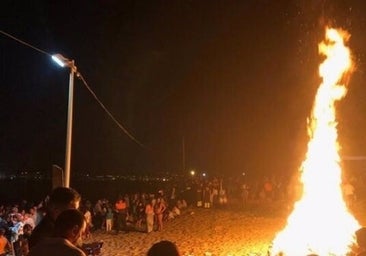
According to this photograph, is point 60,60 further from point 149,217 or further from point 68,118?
point 149,217

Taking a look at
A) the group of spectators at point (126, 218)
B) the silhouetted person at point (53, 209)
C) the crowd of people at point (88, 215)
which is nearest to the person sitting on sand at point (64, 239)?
the crowd of people at point (88, 215)

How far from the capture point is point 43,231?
476 cm

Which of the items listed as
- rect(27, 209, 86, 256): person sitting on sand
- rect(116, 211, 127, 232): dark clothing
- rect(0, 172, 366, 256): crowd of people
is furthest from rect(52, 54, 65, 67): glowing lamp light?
rect(27, 209, 86, 256): person sitting on sand

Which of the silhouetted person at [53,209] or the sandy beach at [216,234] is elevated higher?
the silhouetted person at [53,209]

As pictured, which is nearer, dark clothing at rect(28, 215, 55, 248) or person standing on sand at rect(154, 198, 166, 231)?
dark clothing at rect(28, 215, 55, 248)

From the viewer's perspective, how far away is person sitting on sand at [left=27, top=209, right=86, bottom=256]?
4.01 m

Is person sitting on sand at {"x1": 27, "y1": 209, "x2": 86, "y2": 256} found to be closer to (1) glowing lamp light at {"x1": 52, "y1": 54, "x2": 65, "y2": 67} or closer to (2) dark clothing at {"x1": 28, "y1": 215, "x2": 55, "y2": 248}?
(2) dark clothing at {"x1": 28, "y1": 215, "x2": 55, "y2": 248}

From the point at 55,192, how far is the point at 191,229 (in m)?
16.7

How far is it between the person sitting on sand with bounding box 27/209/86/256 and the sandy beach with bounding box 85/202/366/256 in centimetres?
1198

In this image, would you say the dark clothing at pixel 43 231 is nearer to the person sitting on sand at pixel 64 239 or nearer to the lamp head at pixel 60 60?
the person sitting on sand at pixel 64 239

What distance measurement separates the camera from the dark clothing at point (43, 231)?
15.5ft

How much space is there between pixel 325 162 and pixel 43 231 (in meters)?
12.0

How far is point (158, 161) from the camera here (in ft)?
422

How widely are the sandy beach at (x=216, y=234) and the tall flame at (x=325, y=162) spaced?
1663mm
